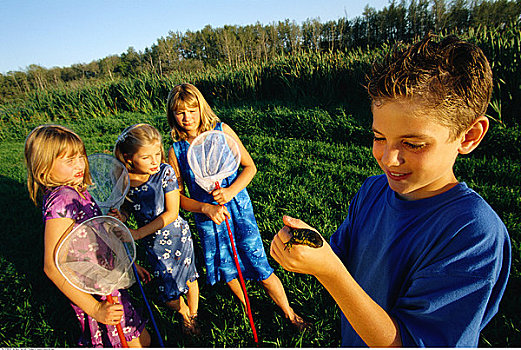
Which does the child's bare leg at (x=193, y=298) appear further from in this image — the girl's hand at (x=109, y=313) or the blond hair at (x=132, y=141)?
the blond hair at (x=132, y=141)

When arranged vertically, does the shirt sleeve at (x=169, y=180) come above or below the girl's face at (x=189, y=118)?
below

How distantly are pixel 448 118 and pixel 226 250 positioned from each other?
2.12 m

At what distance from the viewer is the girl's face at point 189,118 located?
101 inches

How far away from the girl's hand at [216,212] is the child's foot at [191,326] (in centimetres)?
114

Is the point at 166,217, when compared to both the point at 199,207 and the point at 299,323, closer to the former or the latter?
the point at 199,207

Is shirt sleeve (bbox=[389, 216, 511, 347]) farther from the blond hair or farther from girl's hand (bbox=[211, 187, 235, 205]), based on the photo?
the blond hair

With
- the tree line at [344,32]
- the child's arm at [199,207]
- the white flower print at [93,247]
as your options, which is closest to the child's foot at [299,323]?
the child's arm at [199,207]

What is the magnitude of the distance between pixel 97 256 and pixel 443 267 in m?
A: 1.67

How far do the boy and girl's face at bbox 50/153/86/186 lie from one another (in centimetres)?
164

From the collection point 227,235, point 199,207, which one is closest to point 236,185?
point 199,207

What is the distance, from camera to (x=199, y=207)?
2.48 metres

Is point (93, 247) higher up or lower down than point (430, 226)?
lower down

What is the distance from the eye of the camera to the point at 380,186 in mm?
1443

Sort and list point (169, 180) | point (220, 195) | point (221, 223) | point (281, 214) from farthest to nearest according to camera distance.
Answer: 1. point (281, 214)
2. point (221, 223)
3. point (169, 180)
4. point (220, 195)
